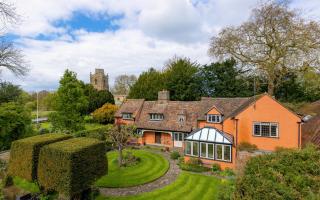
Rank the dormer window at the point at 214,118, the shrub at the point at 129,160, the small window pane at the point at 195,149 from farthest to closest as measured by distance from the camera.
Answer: the dormer window at the point at 214,118 < the small window pane at the point at 195,149 < the shrub at the point at 129,160

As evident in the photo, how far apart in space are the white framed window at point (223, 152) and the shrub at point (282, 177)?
13329 mm

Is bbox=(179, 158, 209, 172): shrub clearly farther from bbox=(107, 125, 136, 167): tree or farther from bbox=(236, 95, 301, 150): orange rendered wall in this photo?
bbox=(107, 125, 136, 167): tree

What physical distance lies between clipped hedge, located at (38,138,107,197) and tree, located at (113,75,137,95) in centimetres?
6012

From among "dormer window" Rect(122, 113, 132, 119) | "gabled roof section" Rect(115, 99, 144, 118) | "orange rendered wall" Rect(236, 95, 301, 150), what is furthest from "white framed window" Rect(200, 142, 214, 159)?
"dormer window" Rect(122, 113, 132, 119)

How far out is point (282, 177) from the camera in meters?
6.72

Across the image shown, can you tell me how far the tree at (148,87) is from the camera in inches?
1695

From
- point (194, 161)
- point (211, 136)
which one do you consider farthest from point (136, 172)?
point (211, 136)

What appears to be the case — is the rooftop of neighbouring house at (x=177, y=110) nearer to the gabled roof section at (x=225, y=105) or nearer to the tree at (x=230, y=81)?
the gabled roof section at (x=225, y=105)

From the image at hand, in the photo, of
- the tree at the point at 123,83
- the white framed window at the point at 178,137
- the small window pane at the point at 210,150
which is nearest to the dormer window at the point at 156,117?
the white framed window at the point at 178,137

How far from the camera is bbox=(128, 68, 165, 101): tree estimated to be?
4306 cm

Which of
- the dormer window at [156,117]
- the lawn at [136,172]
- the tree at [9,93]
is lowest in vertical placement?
the lawn at [136,172]

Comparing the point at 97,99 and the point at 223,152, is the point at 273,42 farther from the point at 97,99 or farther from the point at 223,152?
the point at 97,99

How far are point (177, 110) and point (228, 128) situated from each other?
958cm

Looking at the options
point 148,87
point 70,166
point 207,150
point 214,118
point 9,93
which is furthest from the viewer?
point 148,87
